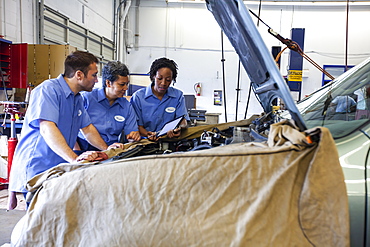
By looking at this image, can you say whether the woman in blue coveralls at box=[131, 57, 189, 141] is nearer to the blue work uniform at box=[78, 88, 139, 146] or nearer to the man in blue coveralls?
the blue work uniform at box=[78, 88, 139, 146]

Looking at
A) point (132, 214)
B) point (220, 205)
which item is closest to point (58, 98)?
point (132, 214)

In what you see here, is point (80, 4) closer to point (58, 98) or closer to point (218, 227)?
point (58, 98)

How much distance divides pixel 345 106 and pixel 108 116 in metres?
1.73

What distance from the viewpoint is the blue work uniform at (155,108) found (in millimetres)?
2738

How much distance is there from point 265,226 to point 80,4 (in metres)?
8.19

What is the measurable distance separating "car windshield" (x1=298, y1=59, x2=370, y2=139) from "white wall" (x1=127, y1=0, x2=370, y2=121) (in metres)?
8.39

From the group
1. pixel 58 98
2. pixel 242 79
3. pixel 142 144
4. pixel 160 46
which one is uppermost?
pixel 160 46

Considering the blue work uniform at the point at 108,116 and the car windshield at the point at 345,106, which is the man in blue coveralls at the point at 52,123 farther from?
the car windshield at the point at 345,106

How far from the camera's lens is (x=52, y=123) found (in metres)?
1.70

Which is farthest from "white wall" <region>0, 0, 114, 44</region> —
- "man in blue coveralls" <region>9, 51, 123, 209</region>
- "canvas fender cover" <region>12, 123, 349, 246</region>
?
"canvas fender cover" <region>12, 123, 349, 246</region>

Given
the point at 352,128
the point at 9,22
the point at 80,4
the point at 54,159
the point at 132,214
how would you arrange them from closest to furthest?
Result: the point at 132,214, the point at 352,128, the point at 54,159, the point at 9,22, the point at 80,4

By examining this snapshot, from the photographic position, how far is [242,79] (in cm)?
1018

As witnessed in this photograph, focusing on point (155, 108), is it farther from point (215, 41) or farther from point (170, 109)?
point (215, 41)

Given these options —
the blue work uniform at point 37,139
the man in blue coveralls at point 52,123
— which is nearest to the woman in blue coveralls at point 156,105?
the man in blue coveralls at point 52,123
